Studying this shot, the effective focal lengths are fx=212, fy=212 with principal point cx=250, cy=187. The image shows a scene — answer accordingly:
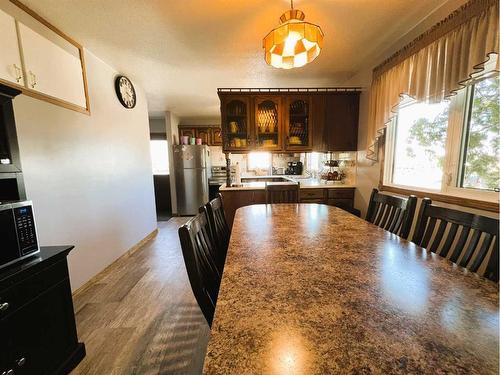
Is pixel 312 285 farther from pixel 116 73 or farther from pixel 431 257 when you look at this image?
pixel 116 73

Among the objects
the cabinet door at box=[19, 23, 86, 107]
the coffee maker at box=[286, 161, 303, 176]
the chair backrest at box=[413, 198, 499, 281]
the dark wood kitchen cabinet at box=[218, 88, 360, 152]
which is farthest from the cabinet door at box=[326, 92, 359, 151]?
the cabinet door at box=[19, 23, 86, 107]

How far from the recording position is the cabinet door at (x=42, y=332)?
3.28 ft

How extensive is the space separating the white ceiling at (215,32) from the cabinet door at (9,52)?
0.82 ft

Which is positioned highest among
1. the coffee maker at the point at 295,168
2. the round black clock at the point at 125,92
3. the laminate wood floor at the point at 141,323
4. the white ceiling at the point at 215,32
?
the white ceiling at the point at 215,32

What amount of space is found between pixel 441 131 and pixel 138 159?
143 inches

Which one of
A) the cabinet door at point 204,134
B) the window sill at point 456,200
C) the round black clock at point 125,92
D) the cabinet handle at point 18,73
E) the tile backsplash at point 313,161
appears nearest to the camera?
the window sill at point 456,200

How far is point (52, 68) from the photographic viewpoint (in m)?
1.80

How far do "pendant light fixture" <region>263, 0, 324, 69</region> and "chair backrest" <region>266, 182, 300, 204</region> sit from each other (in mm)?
1202

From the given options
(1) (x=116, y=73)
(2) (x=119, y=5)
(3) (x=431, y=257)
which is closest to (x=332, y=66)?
(2) (x=119, y=5)

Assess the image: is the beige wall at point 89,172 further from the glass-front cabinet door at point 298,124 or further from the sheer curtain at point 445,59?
the sheer curtain at point 445,59

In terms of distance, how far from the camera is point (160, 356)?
136 cm

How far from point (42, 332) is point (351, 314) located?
1.54 metres

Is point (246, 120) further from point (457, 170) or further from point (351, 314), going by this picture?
point (351, 314)

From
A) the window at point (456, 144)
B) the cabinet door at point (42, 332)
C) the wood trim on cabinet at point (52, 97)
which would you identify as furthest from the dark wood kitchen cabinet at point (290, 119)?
the cabinet door at point (42, 332)
